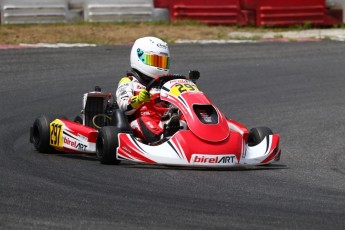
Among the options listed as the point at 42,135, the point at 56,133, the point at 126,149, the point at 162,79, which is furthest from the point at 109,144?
the point at 42,135

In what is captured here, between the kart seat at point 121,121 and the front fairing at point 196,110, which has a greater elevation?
the front fairing at point 196,110

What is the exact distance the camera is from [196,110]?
8.30 m

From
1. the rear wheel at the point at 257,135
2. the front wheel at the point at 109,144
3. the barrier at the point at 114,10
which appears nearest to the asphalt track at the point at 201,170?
the front wheel at the point at 109,144

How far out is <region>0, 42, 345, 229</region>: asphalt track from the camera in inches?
233

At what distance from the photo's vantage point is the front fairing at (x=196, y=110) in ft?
26.5

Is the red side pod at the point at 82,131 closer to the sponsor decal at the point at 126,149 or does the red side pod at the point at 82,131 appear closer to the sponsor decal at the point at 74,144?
the sponsor decal at the point at 74,144

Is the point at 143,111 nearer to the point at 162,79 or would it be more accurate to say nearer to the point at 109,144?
the point at 162,79

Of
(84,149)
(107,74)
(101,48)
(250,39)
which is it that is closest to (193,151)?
(84,149)

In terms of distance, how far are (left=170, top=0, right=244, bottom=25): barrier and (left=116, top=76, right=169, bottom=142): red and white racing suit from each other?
28.7 feet

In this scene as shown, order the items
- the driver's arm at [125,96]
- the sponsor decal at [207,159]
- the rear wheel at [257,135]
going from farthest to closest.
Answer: the driver's arm at [125,96] → the rear wheel at [257,135] → the sponsor decal at [207,159]

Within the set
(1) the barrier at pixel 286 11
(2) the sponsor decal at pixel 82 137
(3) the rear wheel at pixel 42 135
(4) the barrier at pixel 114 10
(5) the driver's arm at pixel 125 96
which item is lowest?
(1) the barrier at pixel 286 11

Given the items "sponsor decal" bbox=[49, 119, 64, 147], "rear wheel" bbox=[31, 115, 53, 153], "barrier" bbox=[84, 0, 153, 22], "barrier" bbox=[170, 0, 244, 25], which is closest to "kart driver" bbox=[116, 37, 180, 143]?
"sponsor decal" bbox=[49, 119, 64, 147]

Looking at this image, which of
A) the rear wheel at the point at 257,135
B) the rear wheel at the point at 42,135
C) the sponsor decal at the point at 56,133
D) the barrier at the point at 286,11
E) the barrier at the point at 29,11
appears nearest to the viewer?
the rear wheel at the point at 257,135

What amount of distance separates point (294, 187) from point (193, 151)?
1.04 metres
